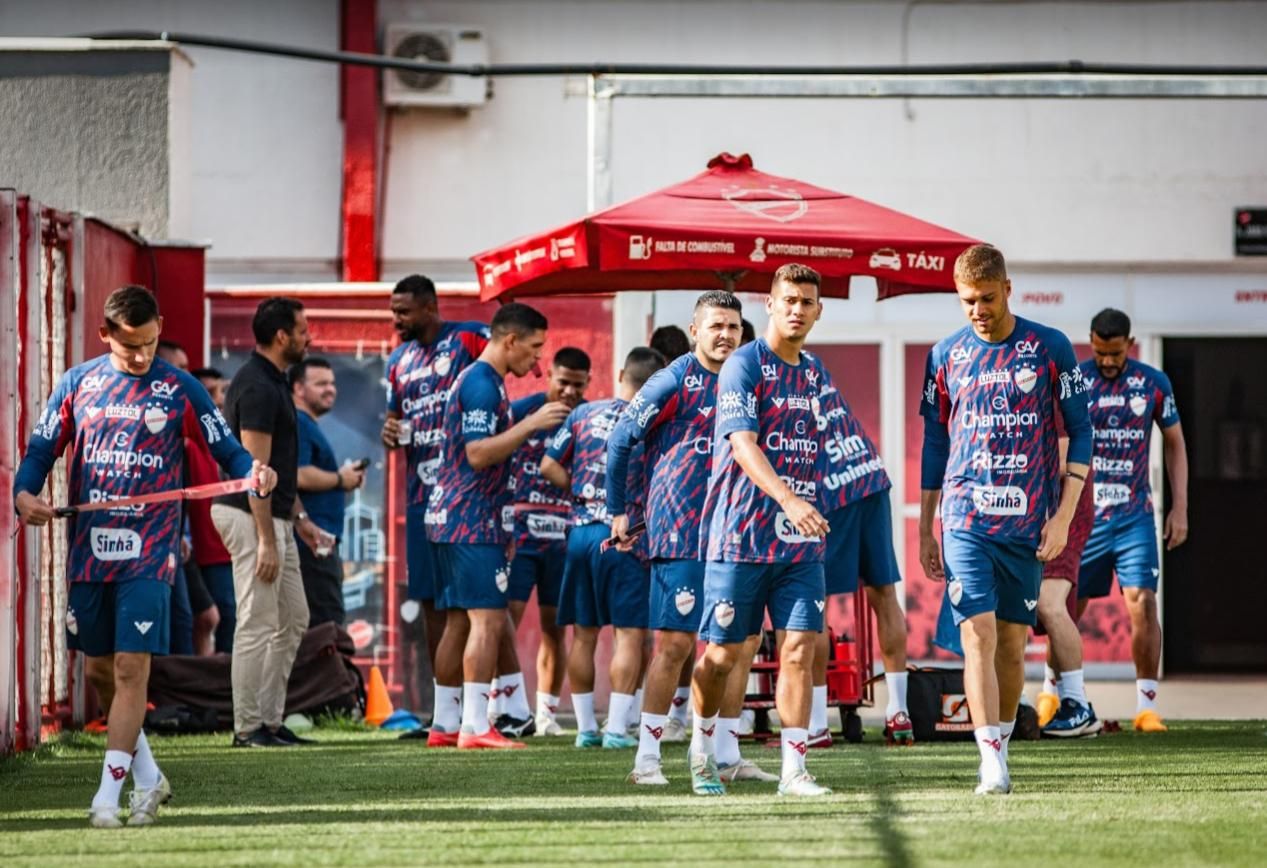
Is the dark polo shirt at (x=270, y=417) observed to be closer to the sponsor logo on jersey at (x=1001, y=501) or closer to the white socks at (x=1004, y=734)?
the sponsor logo on jersey at (x=1001, y=501)

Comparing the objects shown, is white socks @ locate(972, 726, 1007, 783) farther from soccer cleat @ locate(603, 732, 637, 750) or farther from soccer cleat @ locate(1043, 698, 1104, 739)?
soccer cleat @ locate(1043, 698, 1104, 739)

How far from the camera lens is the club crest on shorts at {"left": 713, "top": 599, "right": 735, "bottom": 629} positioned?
27.1 feet

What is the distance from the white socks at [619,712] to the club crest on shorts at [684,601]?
215 centimetres

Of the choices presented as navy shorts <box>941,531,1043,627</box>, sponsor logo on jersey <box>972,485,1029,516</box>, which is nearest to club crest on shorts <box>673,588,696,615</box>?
navy shorts <box>941,531,1043,627</box>

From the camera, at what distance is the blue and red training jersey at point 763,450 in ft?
26.9

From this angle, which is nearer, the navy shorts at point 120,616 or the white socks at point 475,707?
the navy shorts at point 120,616

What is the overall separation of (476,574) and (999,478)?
11.1 ft

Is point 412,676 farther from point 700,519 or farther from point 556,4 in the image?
point 556,4

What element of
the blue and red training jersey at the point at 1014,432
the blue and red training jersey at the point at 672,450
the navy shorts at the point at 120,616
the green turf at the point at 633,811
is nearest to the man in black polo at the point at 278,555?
the green turf at the point at 633,811

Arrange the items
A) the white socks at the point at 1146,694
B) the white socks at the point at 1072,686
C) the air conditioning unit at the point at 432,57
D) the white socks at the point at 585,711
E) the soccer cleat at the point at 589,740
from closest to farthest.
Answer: the soccer cleat at the point at 589,740
the white socks at the point at 1072,686
the white socks at the point at 585,711
the white socks at the point at 1146,694
the air conditioning unit at the point at 432,57

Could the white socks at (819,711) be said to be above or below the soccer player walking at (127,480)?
below

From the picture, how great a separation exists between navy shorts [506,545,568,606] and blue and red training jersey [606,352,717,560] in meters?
3.08

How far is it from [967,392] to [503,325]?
3185mm

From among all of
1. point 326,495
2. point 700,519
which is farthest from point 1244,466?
point 700,519
